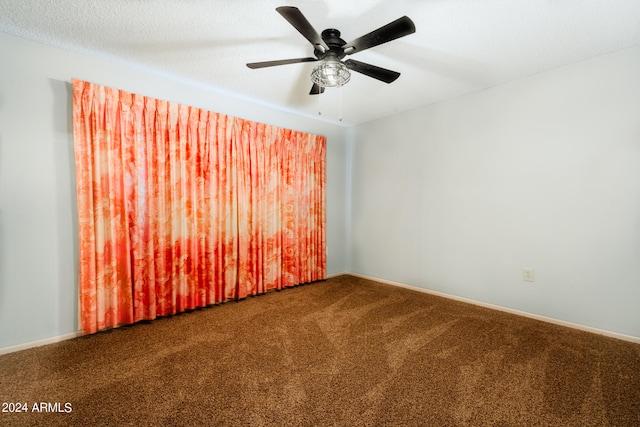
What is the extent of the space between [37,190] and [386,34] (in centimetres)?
267

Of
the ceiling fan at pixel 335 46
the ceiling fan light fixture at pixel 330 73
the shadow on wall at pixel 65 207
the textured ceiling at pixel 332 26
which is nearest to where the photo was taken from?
the ceiling fan at pixel 335 46

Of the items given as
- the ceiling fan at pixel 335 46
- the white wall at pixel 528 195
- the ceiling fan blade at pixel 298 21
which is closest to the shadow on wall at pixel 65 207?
the ceiling fan at pixel 335 46

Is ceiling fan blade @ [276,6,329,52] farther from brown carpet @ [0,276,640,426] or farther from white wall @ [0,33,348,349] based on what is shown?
brown carpet @ [0,276,640,426]

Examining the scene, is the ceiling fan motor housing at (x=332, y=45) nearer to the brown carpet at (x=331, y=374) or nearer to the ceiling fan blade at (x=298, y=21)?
the ceiling fan blade at (x=298, y=21)

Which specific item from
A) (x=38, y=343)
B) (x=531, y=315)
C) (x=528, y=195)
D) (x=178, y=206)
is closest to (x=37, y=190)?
(x=178, y=206)

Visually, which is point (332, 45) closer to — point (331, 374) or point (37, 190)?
point (331, 374)

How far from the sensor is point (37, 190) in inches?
79.0

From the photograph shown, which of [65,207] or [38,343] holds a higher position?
[65,207]

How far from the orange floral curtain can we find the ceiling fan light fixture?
4.42ft

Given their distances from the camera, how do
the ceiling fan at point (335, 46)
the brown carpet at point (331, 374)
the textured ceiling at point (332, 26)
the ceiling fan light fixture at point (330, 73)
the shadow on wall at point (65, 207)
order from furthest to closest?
1. the shadow on wall at point (65, 207)
2. the ceiling fan light fixture at point (330, 73)
3. the textured ceiling at point (332, 26)
4. the ceiling fan at point (335, 46)
5. the brown carpet at point (331, 374)

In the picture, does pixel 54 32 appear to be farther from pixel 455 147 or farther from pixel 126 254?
pixel 455 147

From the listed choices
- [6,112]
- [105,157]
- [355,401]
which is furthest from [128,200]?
[355,401]

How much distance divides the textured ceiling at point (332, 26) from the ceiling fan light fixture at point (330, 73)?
11.1 inches

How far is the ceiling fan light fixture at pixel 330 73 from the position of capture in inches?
73.0
